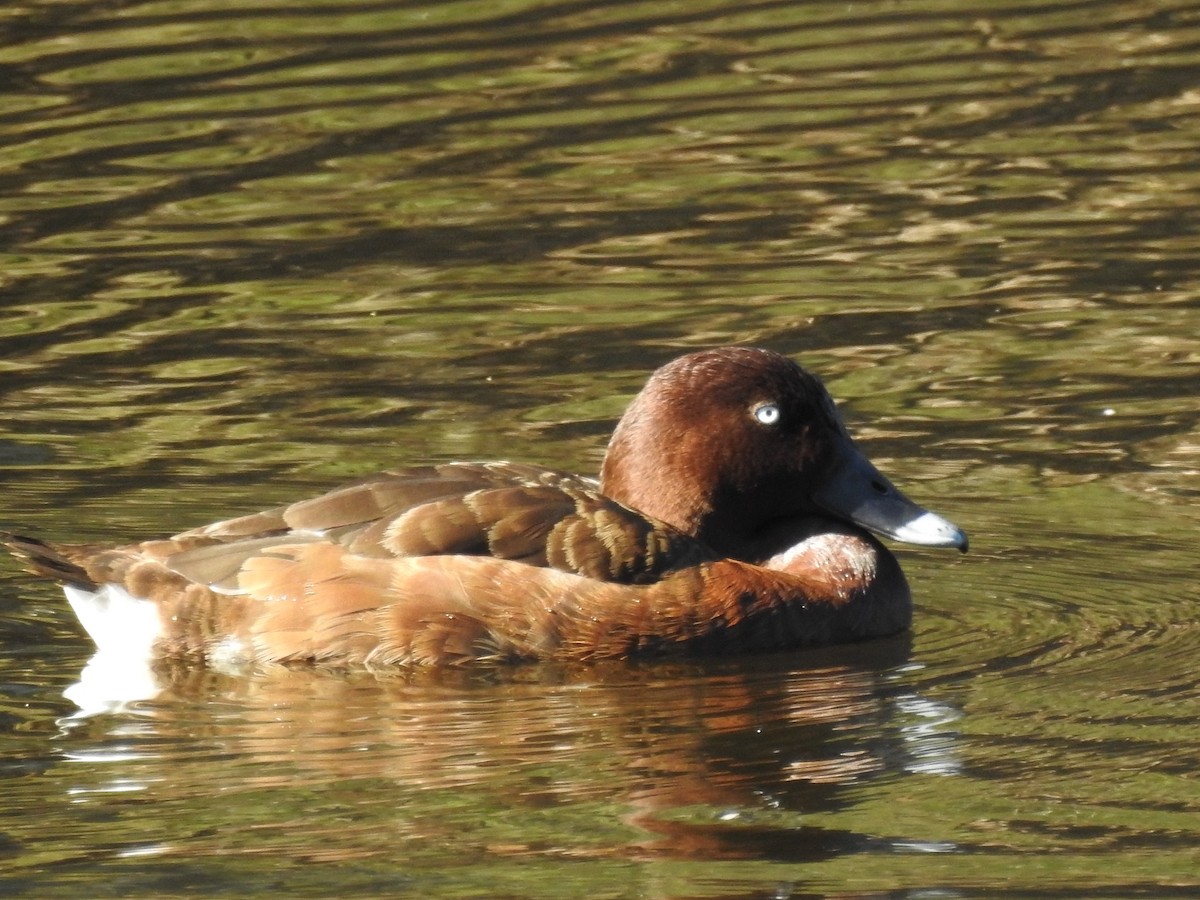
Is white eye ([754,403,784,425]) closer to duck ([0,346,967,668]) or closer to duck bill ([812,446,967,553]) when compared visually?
duck ([0,346,967,668])

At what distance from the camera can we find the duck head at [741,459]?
25.1 feet

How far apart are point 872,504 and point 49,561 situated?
2.47 m

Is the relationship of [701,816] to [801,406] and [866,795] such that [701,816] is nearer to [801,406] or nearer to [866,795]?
[866,795]

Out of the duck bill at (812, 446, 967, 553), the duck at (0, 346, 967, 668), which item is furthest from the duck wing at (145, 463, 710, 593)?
the duck bill at (812, 446, 967, 553)

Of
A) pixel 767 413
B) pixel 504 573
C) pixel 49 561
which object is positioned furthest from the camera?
pixel 767 413

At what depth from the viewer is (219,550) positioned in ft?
23.8

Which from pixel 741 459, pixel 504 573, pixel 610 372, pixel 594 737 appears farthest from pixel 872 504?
pixel 610 372

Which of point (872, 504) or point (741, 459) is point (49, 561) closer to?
point (741, 459)

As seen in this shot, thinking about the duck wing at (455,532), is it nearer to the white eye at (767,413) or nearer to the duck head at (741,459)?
the duck head at (741,459)

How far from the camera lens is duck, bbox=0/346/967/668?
7.12 meters

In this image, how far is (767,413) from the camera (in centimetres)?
770

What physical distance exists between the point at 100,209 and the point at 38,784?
7040 millimetres

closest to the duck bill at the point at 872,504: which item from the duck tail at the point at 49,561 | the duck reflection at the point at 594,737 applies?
the duck reflection at the point at 594,737

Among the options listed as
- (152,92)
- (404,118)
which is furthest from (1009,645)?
(152,92)
